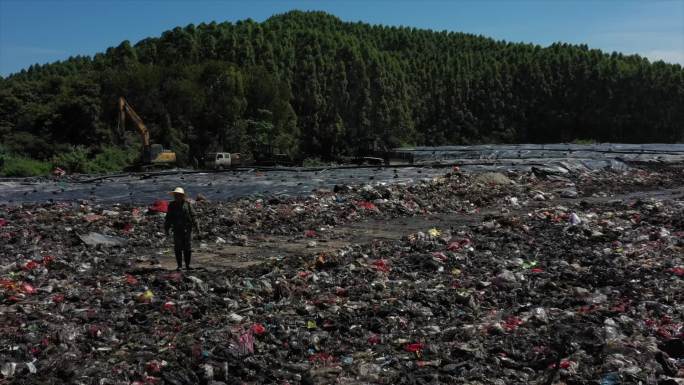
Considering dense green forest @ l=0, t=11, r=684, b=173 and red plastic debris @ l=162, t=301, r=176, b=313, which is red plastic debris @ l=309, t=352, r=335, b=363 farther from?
dense green forest @ l=0, t=11, r=684, b=173

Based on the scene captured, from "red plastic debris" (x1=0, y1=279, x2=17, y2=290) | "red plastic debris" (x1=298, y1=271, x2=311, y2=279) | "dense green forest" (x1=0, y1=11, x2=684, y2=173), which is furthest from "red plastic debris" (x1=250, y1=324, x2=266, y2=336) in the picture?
"dense green forest" (x1=0, y1=11, x2=684, y2=173)

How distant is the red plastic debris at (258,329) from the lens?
21.5 ft

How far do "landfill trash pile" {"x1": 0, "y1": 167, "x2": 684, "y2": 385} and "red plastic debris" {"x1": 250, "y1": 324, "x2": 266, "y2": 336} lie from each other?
10 millimetres

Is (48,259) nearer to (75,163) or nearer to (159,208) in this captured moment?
(159,208)

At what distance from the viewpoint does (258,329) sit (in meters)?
6.61

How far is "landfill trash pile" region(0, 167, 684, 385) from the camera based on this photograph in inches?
224

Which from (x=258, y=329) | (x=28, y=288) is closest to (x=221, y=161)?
(x=28, y=288)

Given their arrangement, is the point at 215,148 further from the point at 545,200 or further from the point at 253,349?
the point at 253,349

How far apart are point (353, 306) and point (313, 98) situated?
164 feet

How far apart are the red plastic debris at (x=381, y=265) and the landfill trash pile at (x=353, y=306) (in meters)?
0.05

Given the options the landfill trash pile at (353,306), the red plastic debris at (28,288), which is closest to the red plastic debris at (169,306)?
the landfill trash pile at (353,306)

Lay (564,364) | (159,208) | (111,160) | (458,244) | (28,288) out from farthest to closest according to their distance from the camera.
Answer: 1. (111,160)
2. (159,208)
3. (458,244)
4. (28,288)
5. (564,364)

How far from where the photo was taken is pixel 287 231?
13594 millimetres

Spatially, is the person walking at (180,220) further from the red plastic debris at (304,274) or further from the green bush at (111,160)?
the green bush at (111,160)
